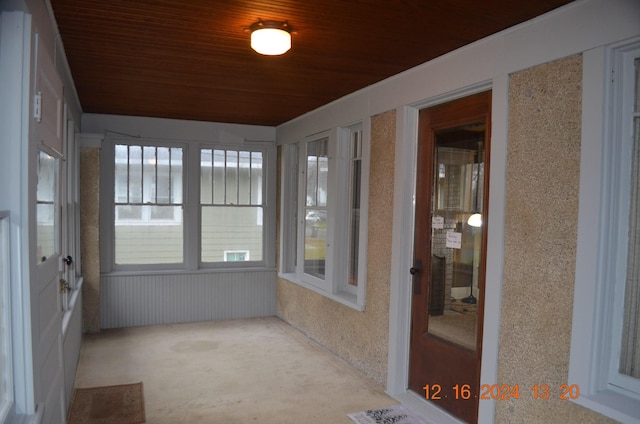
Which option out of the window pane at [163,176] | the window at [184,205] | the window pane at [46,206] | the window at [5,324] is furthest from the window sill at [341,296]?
the window at [5,324]

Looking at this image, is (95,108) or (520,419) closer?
(520,419)

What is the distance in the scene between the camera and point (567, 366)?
7.65 feet

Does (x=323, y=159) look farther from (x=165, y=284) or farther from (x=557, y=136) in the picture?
(x=557, y=136)

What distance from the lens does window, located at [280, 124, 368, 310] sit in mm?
4504

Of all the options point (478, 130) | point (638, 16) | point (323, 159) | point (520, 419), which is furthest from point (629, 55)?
point (323, 159)

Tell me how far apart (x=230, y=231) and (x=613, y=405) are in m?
4.97

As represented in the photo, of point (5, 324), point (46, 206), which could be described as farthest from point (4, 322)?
point (46, 206)

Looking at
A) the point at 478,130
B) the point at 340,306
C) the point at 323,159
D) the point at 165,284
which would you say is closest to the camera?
the point at 478,130

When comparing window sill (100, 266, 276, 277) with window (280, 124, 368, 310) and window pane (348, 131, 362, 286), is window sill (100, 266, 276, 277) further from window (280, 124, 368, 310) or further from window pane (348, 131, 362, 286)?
window pane (348, 131, 362, 286)

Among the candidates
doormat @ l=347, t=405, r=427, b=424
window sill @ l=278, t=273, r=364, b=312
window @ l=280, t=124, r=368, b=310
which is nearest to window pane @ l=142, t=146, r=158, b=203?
window @ l=280, t=124, r=368, b=310

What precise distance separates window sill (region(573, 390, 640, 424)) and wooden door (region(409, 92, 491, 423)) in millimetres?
807

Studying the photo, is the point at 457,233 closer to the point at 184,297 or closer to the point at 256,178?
the point at 256,178

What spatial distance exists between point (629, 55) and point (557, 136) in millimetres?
466

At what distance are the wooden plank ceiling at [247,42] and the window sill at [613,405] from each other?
1922 millimetres
